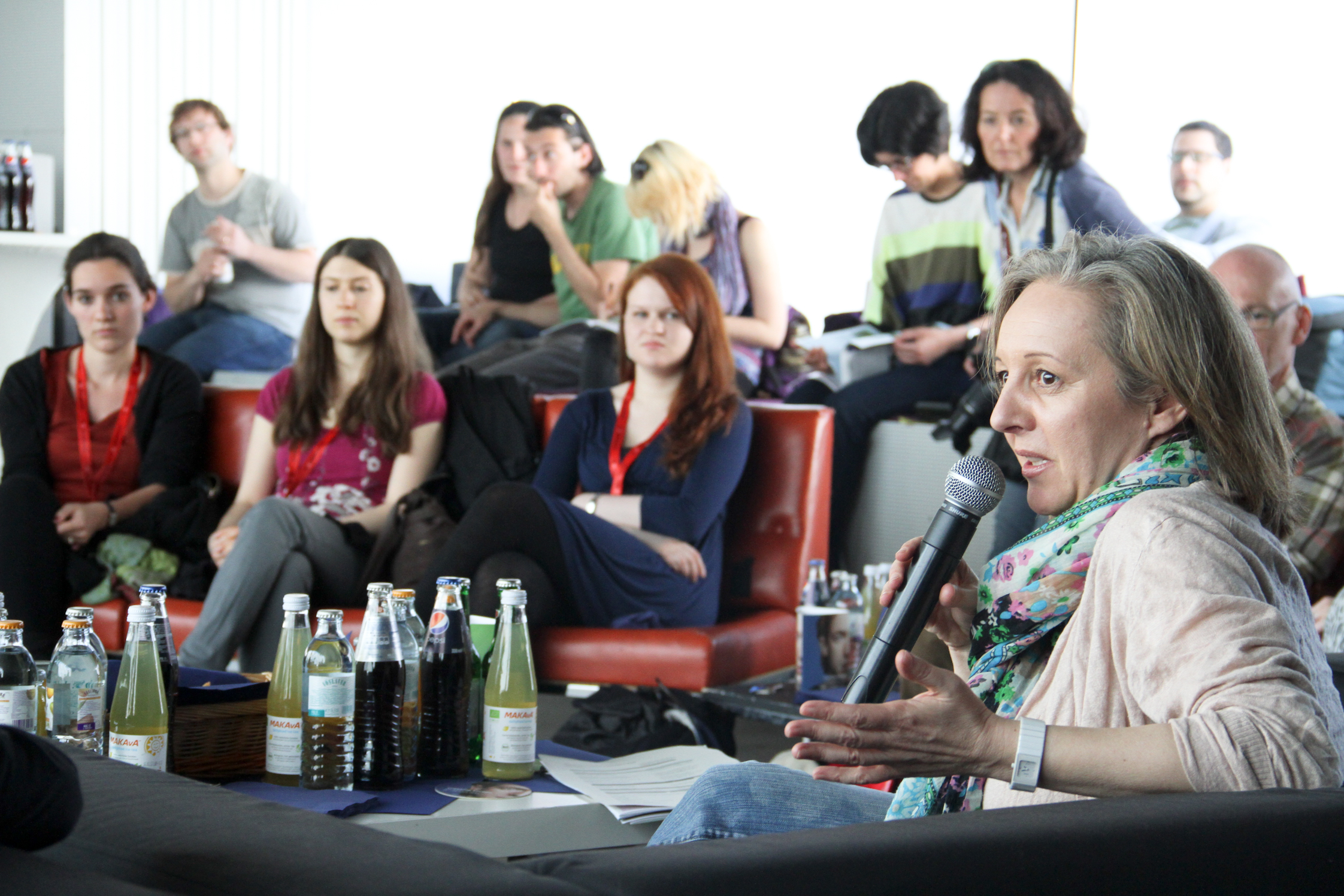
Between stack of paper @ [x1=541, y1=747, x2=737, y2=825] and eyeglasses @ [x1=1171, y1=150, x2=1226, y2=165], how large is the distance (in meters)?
3.19

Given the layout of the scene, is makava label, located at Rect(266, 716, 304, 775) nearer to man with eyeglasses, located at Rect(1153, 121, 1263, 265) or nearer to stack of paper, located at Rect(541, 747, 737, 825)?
stack of paper, located at Rect(541, 747, 737, 825)

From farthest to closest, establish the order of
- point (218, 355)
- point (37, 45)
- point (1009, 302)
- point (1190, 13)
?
point (37, 45) → point (218, 355) → point (1190, 13) → point (1009, 302)

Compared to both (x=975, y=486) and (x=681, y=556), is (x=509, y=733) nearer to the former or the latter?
(x=975, y=486)

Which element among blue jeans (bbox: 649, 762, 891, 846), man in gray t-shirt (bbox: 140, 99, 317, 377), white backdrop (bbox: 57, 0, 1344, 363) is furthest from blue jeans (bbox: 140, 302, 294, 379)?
blue jeans (bbox: 649, 762, 891, 846)

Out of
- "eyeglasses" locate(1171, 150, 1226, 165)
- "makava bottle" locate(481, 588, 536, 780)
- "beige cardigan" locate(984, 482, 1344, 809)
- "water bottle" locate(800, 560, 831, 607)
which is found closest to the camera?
"beige cardigan" locate(984, 482, 1344, 809)

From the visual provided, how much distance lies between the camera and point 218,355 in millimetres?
4805

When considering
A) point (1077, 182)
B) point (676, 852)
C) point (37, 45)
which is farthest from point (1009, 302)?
point (37, 45)

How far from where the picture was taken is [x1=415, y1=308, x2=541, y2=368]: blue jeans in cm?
464

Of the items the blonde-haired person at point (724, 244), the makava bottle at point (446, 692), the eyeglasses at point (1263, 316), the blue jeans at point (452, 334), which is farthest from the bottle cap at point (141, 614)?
the blue jeans at point (452, 334)

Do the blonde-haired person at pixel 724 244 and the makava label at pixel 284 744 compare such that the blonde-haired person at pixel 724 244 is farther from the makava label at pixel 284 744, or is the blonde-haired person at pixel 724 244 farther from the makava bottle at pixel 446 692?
the makava label at pixel 284 744

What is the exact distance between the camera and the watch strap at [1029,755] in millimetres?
904

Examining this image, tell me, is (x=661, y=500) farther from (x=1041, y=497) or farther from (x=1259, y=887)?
(x=1259, y=887)

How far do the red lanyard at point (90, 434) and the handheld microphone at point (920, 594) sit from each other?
9.61 feet

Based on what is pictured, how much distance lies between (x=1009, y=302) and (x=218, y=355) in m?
4.06
